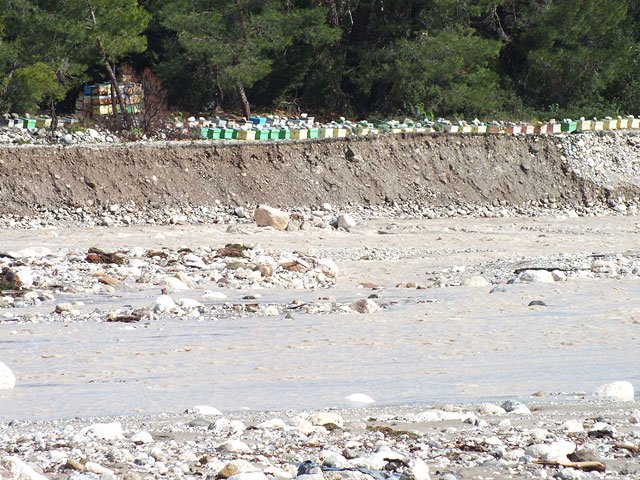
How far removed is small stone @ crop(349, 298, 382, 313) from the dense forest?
46.0ft

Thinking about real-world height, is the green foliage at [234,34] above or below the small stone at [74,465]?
above

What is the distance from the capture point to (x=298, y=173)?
23.3 meters

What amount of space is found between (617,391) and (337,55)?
23.7m

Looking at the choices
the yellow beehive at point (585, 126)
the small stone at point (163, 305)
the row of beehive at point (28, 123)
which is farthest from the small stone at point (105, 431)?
the yellow beehive at point (585, 126)

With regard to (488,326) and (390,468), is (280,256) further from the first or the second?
(390,468)

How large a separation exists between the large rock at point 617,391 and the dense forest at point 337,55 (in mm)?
17956

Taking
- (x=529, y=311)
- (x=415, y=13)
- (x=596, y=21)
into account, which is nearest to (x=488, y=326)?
(x=529, y=311)

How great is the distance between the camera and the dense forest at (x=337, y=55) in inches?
921

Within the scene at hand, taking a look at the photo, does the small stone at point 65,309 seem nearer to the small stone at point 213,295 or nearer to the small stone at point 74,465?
the small stone at point 213,295

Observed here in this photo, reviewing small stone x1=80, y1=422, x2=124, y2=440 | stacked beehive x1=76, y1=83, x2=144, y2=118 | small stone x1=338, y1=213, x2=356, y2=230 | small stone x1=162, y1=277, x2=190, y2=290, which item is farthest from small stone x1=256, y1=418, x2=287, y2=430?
stacked beehive x1=76, y1=83, x2=144, y2=118

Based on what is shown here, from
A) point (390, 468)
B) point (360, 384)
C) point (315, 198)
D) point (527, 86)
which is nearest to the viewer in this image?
point (390, 468)

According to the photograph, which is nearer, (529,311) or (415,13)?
(529,311)

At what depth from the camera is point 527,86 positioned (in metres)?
31.7

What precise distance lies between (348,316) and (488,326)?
128cm
